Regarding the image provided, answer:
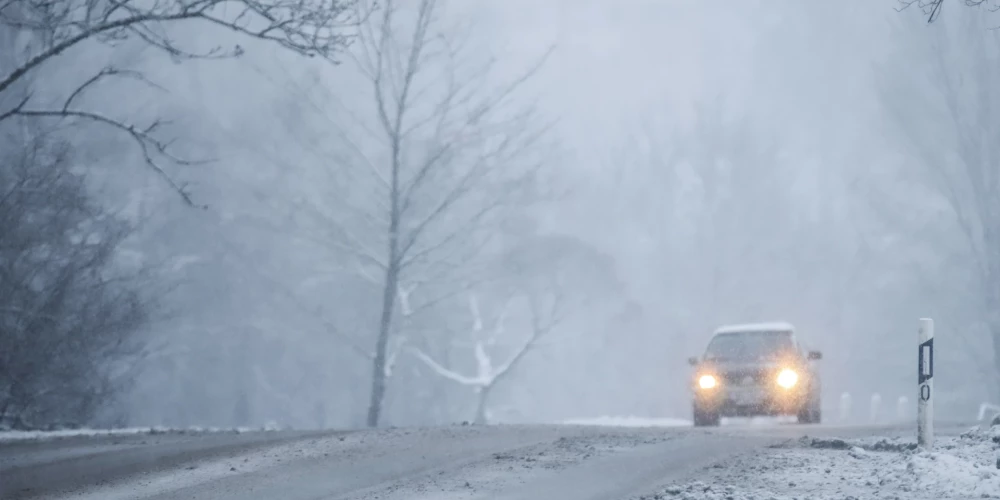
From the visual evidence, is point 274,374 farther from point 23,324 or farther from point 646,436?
point 646,436

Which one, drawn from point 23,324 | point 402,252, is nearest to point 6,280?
point 23,324

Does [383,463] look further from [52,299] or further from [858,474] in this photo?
[52,299]

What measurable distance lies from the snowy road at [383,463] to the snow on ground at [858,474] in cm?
33

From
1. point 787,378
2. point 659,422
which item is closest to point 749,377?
point 787,378

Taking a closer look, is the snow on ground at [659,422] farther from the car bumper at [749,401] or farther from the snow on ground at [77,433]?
the snow on ground at [77,433]

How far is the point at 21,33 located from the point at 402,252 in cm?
1334

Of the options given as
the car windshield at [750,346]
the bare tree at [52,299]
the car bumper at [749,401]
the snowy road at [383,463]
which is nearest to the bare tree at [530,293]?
the bare tree at [52,299]

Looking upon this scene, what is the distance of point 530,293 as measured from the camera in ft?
124

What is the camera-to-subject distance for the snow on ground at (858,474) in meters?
6.49

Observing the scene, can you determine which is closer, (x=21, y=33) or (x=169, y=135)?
(x=21, y=33)

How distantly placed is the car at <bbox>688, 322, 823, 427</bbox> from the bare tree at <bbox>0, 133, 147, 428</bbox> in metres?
10.6

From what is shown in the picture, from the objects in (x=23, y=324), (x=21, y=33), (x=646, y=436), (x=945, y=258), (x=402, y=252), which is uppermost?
(x=21, y=33)

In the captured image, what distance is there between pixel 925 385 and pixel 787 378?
700 centimetres

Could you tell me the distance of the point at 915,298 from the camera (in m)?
42.3
